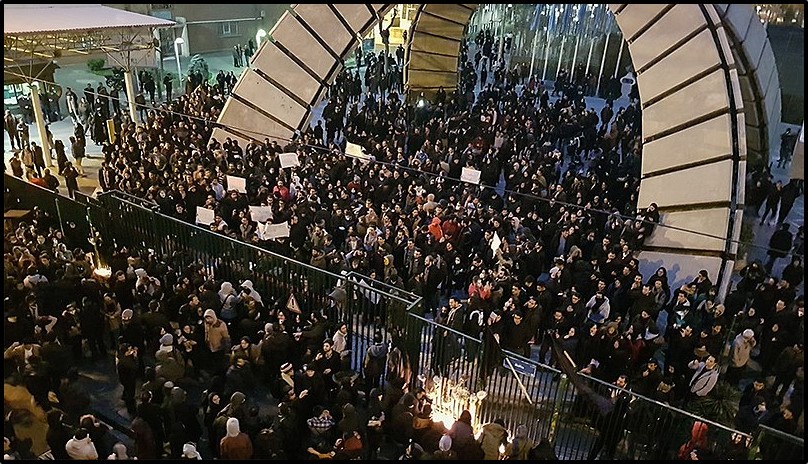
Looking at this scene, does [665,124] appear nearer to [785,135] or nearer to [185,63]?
[785,135]

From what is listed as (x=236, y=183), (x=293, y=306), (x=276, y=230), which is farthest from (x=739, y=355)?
(x=236, y=183)

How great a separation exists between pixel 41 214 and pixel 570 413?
10.8 m

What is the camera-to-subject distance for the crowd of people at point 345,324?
7.64m

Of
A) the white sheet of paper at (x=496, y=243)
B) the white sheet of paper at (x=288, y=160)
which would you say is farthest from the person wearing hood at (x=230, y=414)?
the white sheet of paper at (x=288, y=160)

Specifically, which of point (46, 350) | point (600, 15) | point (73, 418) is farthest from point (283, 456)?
point (600, 15)

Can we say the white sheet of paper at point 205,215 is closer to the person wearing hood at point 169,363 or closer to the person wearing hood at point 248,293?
the person wearing hood at point 248,293

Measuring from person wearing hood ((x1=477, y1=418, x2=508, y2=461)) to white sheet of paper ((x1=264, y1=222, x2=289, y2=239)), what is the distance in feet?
18.4

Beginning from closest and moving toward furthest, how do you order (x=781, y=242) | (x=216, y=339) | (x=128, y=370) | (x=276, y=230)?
(x=128, y=370), (x=216, y=339), (x=276, y=230), (x=781, y=242)

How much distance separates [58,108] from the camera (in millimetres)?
21875

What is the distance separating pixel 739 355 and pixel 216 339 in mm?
7630

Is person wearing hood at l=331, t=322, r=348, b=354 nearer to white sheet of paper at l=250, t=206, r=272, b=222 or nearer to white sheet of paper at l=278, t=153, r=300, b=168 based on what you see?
white sheet of paper at l=250, t=206, r=272, b=222

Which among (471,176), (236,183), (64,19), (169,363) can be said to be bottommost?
(169,363)

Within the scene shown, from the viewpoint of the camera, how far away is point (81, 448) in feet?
22.1

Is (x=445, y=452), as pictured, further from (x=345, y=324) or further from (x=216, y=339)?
(x=216, y=339)
